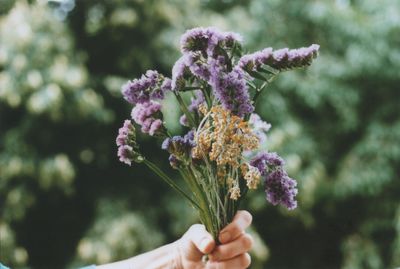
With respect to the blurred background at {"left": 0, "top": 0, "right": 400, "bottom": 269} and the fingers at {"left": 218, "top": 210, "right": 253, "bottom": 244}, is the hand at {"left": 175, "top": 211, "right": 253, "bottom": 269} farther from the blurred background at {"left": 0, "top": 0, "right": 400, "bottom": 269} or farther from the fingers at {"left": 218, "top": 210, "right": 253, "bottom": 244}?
the blurred background at {"left": 0, "top": 0, "right": 400, "bottom": 269}

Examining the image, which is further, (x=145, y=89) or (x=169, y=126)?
(x=169, y=126)

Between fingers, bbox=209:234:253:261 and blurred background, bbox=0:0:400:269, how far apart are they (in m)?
1.79

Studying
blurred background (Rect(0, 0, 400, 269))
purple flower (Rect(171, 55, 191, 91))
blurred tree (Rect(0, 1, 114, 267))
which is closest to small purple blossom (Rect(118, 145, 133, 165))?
purple flower (Rect(171, 55, 191, 91))

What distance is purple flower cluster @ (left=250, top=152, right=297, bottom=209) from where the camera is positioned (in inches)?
34.6

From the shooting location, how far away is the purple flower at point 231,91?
2.73 ft

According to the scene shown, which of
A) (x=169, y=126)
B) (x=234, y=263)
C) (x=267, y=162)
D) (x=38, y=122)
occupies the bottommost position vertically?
(x=234, y=263)

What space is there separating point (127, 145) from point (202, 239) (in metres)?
0.19

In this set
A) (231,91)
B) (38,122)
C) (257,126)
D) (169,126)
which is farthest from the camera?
(38,122)

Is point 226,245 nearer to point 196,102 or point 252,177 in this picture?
point 252,177

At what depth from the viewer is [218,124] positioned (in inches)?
34.4

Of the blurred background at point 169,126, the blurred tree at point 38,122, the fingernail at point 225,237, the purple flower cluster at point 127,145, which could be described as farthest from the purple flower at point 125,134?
the blurred tree at point 38,122

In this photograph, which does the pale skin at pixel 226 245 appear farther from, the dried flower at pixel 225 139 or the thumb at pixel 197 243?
the dried flower at pixel 225 139

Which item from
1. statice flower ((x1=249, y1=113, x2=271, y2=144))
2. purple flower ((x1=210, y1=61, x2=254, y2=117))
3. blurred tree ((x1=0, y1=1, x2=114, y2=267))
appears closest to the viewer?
purple flower ((x1=210, y1=61, x2=254, y2=117))

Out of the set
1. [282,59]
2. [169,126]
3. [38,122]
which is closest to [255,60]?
[282,59]
